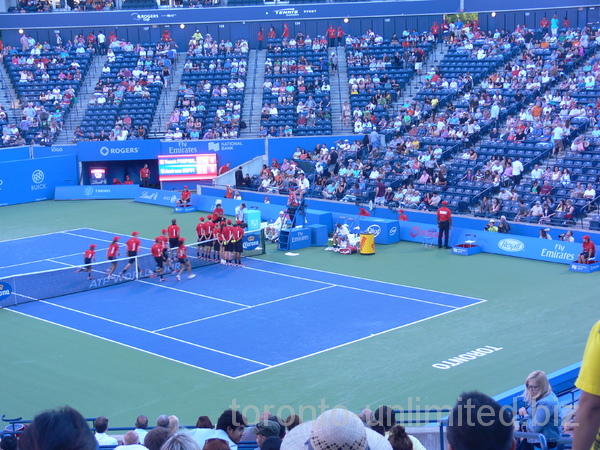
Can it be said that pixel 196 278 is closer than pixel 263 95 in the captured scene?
Yes

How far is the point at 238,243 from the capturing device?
28641 millimetres

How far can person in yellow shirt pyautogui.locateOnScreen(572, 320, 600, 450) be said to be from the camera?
3424 millimetres

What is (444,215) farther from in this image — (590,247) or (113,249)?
(113,249)

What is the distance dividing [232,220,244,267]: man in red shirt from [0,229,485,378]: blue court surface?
1.58 ft

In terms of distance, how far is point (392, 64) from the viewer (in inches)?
1886

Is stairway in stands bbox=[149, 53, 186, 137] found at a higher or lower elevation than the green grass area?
higher

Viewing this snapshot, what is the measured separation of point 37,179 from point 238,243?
1881 centimetres

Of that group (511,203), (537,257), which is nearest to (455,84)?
(511,203)

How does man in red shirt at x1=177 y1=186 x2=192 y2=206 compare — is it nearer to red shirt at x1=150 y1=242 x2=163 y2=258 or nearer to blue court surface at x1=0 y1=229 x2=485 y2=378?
blue court surface at x1=0 y1=229 x2=485 y2=378

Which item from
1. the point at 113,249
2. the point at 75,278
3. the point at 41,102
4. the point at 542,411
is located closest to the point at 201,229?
the point at 113,249

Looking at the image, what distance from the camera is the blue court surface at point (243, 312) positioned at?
65.9ft

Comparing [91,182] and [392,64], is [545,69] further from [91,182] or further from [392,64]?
[91,182]

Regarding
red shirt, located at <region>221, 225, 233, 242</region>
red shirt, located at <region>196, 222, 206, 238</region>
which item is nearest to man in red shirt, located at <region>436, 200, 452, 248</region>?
red shirt, located at <region>221, 225, 233, 242</region>

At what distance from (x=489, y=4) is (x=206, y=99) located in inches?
669
